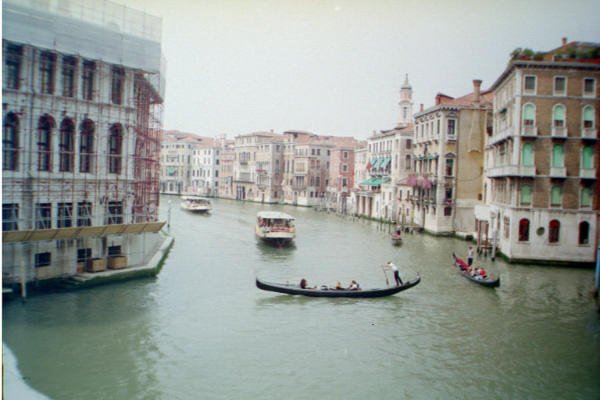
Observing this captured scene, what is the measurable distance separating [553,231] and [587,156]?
4.13ft

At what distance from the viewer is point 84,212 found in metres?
7.51

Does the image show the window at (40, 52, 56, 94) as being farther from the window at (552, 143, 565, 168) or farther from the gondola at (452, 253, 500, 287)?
the window at (552, 143, 565, 168)

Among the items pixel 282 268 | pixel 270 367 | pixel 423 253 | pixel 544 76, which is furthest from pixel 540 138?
pixel 270 367

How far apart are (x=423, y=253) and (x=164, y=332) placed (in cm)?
685

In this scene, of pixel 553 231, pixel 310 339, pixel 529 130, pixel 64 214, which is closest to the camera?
pixel 310 339

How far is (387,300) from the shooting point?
24.9 feet

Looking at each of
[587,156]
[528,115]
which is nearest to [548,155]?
[528,115]

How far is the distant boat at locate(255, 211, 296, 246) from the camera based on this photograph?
515 inches

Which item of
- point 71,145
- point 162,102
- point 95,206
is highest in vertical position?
point 162,102

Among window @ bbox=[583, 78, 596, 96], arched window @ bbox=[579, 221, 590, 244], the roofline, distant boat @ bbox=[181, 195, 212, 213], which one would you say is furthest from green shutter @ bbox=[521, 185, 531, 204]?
distant boat @ bbox=[181, 195, 212, 213]

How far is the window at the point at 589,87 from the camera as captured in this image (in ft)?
21.5

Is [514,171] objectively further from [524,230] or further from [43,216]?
[43,216]

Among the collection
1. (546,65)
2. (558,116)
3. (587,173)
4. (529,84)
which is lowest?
(587,173)

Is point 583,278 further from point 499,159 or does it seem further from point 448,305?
point 499,159
